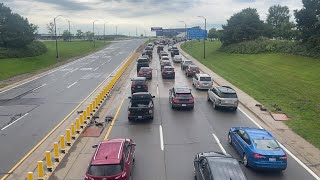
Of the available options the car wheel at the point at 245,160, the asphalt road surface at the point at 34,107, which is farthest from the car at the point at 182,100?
the car wheel at the point at 245,160

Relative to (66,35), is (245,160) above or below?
below

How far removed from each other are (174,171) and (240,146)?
3795 millimetres

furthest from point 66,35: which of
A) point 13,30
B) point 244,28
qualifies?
point 244,28

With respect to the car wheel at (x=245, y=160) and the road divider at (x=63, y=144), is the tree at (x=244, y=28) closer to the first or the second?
the road divider at (x=63, y=144)

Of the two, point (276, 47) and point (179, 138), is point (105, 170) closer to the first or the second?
point (179, 138)

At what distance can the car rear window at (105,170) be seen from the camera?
13.2 meters

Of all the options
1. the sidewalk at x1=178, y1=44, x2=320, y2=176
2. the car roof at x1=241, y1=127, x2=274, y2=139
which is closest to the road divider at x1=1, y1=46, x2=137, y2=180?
the car roof at x1=241, y1=127, x2=274, y2=139

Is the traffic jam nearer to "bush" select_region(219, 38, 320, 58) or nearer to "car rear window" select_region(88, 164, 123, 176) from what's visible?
"car rear window" select_region(88, 164, 123, 176)

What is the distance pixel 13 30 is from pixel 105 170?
210ft

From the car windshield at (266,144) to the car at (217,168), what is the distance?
260 cm

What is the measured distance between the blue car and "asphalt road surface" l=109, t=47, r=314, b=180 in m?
0.45

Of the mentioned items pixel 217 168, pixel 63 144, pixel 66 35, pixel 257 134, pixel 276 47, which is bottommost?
pixel 63 144

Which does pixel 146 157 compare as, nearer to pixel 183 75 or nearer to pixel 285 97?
pixel 285 97

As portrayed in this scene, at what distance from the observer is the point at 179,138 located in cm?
2064
